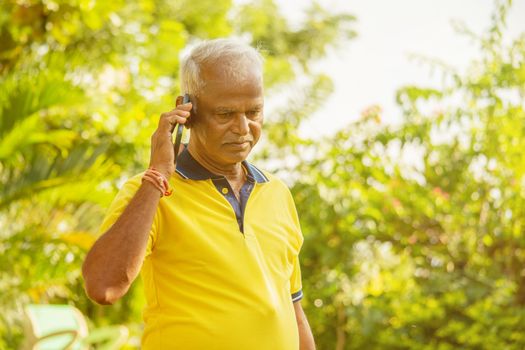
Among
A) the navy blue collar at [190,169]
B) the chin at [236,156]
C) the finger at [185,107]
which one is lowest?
the navy blue collar at [190,169]

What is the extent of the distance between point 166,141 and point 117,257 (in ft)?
0.92

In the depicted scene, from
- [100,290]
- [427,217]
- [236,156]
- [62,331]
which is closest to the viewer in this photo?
[100,290]

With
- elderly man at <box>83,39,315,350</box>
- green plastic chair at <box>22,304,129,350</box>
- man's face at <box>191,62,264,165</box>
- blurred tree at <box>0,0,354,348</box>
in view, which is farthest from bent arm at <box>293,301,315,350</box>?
blurred tree at <box>0,0,354,348</box>

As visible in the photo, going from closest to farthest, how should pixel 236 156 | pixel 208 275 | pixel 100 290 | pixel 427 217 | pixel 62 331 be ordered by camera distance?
pixel 100 290
pixel 208 275
pixel 236 156
pixel 62 331
pixel 427 217

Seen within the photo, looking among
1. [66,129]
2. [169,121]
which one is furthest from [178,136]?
[66,129]

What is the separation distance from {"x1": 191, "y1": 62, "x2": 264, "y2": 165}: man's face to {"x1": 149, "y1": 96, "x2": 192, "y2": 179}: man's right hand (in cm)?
5

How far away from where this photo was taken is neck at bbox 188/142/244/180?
194 centimetres

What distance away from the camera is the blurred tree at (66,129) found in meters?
5.10

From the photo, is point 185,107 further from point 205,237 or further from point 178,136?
point 205,237

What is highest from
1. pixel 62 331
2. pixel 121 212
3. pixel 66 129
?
pixel 121 212

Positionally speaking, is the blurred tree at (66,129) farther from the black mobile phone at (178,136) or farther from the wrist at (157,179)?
the wrist at (157,179)

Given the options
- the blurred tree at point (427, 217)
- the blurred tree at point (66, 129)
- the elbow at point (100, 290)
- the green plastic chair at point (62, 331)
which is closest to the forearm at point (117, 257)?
the elbow at point (100, 290)

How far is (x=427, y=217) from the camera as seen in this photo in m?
5.50

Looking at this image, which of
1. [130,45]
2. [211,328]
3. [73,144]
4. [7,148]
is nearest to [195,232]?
[211,328]
